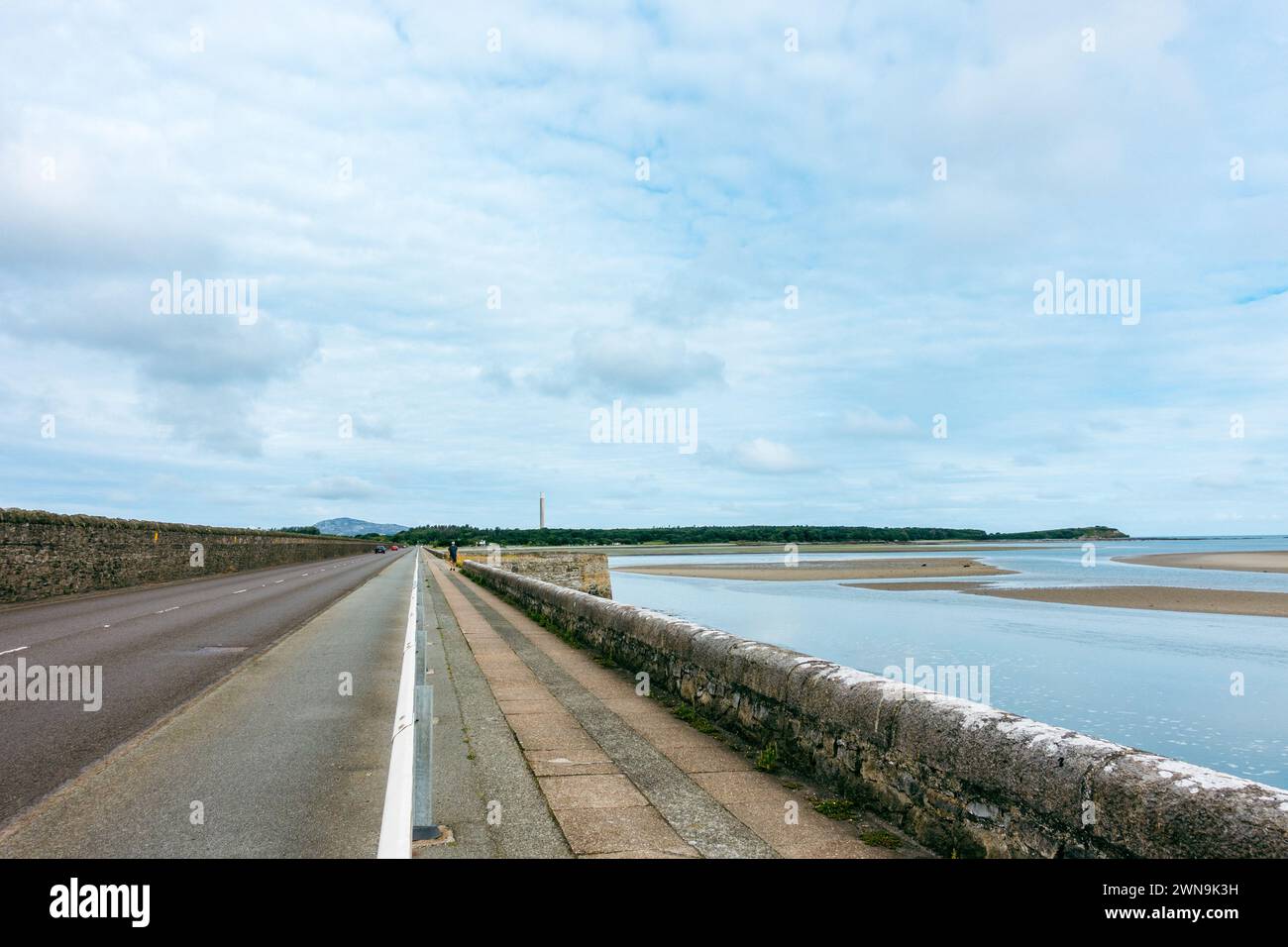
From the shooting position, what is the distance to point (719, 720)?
708 cm

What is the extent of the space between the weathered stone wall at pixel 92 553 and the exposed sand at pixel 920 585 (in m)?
30.6

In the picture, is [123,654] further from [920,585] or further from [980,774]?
[920,585]

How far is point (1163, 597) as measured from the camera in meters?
33.0

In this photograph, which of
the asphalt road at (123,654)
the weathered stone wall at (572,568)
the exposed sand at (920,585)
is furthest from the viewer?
the exposed sand at (920,585)

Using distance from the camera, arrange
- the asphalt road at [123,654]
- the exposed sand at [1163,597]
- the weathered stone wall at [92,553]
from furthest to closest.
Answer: the exposed sand at [1163,597]
the weathered stone wall at [92,553]
the asphalt road at [123,654]

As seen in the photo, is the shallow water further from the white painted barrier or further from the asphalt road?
the asphalt road

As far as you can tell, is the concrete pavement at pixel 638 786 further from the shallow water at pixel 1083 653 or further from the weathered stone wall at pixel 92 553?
the weathered stone wall at pixel 92 553

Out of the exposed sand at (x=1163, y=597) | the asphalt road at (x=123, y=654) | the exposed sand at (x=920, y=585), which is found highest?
→ the asphalt road at (x=123, y=654)

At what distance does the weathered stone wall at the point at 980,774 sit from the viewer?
3004 mm

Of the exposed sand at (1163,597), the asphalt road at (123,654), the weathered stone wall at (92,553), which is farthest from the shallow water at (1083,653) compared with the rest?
the weathered stone wall at (92,553)
